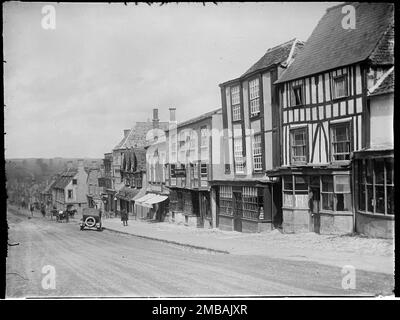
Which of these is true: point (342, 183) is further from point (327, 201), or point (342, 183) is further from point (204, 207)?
point (204, 207)

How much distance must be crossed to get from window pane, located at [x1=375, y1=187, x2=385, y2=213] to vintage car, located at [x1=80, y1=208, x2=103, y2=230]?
17.2m

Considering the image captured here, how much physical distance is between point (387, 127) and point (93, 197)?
23.2 metres

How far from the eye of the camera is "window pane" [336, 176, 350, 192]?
16.8 metres

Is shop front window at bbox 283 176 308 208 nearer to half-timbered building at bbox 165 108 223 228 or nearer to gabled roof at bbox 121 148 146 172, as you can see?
half-timbered building at bbox 165 108 223 228

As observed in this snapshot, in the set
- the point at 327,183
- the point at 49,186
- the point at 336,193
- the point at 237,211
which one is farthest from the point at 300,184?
the point at 49,186

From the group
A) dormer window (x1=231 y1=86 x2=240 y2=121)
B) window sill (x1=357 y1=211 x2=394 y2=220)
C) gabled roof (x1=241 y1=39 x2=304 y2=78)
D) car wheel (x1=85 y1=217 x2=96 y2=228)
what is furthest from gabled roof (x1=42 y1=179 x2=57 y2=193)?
window sill (x1=357 y1=211 x2=394 y2=220)

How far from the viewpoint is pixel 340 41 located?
1711cm

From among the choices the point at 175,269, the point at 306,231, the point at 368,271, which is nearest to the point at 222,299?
the point at 175,269

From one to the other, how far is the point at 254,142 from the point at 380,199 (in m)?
8.21

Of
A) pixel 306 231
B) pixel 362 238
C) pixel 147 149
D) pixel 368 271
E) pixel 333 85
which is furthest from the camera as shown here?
pixel 147 149

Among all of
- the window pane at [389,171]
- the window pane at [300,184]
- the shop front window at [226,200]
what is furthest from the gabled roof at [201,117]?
the window pane at [389,171]
